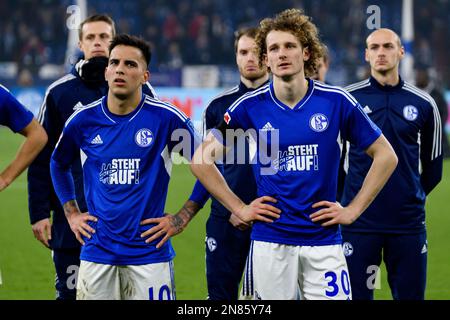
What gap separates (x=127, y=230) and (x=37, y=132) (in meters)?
0.87

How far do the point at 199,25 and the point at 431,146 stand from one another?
2274 centimetres

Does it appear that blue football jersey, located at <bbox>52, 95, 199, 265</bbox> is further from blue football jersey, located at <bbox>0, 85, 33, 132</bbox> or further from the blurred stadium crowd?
the blurred stadium crowd

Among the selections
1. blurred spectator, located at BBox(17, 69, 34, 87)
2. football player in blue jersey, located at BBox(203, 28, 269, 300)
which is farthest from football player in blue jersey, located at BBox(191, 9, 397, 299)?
blurred spectator, located at BBox(17, 69, 34, 87)

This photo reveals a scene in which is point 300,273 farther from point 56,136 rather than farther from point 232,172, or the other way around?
point 56,136

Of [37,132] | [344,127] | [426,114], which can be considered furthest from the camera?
[426,114]

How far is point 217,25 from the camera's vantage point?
29.1m

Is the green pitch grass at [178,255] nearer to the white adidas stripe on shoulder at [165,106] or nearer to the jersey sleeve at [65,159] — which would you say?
the jersey sleeve at [65,159]

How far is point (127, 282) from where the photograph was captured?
5082 mm

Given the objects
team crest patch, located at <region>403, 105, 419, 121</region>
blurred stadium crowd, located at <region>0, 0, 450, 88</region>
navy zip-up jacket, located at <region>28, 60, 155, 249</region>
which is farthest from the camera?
blurred stadium crowd, located at <region>0, 0, 450, 88</region>

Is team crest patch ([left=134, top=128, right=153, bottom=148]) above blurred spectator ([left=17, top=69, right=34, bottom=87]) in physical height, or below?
below

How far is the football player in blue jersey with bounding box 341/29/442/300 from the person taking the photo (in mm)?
6539

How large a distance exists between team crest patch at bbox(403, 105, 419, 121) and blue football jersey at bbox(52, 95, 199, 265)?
1.95 m
